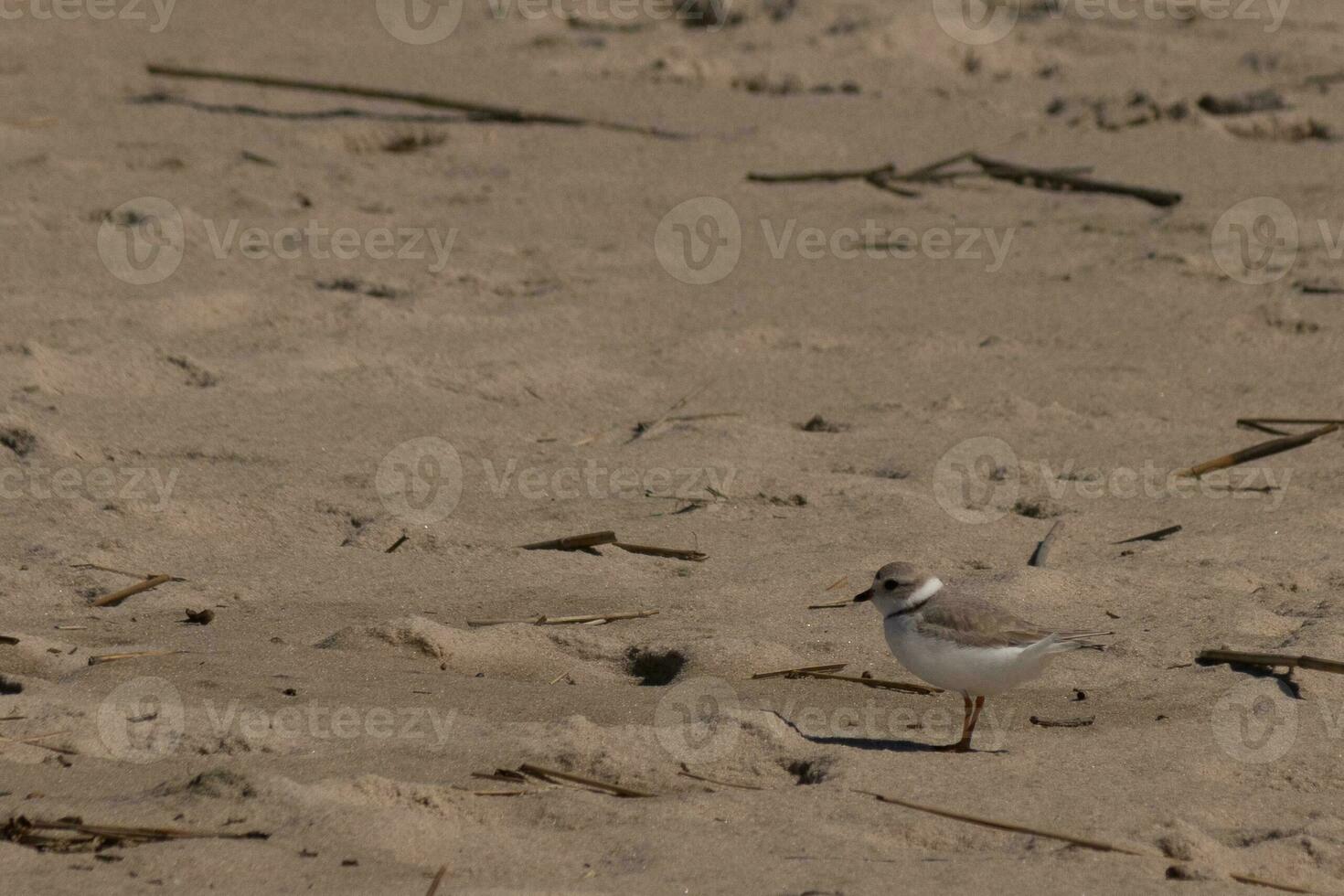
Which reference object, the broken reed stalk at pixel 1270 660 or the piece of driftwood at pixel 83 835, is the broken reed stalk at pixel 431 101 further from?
the piece of driftwood at pixel 83 835

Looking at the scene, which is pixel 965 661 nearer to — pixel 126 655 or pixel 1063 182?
pixel 126 655

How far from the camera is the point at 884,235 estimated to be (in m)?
6.98

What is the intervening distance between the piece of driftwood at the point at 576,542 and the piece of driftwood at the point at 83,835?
166cm

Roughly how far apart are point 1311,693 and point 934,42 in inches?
244

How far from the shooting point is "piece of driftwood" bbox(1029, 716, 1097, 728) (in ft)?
11.9

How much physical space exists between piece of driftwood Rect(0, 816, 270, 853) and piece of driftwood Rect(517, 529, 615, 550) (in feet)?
5.46

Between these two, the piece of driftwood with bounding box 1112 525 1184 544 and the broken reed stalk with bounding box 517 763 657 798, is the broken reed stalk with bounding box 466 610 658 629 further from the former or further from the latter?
the piece of driftwood with bounding box 1112 525 1184 544

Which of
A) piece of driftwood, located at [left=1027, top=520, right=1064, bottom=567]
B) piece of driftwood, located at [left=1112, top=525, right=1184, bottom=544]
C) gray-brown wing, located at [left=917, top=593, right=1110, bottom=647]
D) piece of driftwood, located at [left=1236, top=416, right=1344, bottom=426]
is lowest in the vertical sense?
piece of driftwood, located at [left=1027, top=520, right=1064, bottom=567]

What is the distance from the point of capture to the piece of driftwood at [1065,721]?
11.9 ft

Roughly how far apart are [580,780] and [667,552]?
1328 millimetres

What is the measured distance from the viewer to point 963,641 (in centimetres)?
346

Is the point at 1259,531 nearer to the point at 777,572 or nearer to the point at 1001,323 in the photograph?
the point at 777,572

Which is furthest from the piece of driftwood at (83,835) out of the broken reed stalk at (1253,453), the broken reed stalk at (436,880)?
the broken reed stalk at (1253,453)

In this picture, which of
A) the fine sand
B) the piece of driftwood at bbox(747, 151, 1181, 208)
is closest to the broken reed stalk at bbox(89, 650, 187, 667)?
the fine sand
